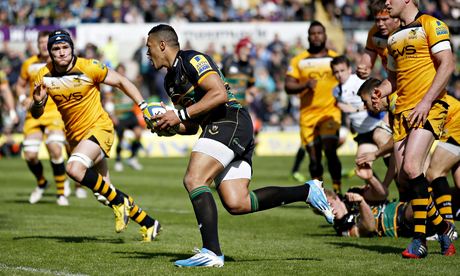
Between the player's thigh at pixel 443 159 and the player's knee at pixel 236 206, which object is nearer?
the player's knee at pixel 236 206

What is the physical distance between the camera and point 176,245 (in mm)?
9711

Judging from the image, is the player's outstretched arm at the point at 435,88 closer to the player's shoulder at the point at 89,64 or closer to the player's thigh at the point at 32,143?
the player's shoulder at the point at 89,64

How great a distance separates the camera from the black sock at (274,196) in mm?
8195

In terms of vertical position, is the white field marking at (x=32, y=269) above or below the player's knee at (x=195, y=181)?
below

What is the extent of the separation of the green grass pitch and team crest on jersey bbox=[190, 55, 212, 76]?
1.75m

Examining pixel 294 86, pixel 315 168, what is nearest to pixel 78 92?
pixel 294 86

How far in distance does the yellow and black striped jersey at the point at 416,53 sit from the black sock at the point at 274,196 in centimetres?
132

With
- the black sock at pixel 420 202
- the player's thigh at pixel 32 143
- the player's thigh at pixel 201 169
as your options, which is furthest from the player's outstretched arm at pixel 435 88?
the player's thigh at pixel 32 143

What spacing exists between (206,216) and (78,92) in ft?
11.6

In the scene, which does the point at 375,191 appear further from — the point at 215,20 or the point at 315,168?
the point at 215,20

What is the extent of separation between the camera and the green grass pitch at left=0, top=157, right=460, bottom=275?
7945 mm

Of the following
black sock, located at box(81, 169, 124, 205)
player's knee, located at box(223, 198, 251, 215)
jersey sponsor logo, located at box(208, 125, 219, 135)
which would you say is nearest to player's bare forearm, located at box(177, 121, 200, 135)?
jersey sponsor logo, located at box(208, 125, 219, 135)

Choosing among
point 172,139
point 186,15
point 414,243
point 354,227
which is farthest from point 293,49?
point 414,243

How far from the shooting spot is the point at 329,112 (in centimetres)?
1473
